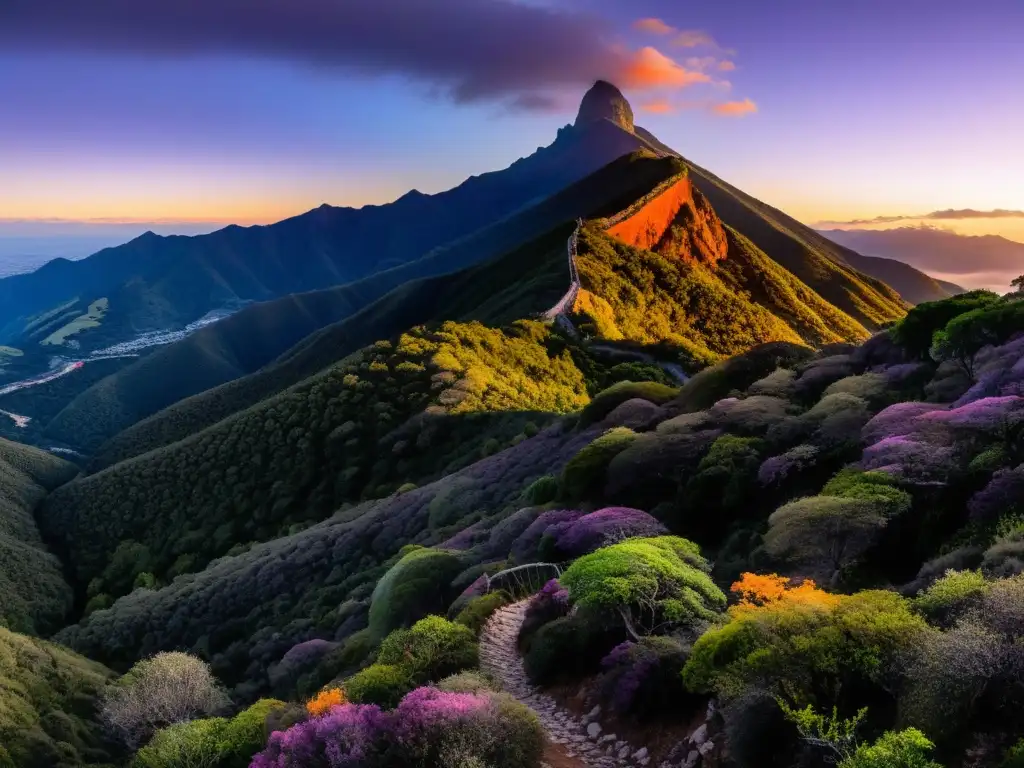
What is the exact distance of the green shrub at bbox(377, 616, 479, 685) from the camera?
17.4 meters

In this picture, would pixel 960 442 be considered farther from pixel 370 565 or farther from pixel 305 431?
pixel 305 431

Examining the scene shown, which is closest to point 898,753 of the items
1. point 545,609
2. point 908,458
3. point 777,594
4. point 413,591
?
point 777,594

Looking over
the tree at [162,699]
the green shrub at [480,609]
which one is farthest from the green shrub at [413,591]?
the tree at [162,699]

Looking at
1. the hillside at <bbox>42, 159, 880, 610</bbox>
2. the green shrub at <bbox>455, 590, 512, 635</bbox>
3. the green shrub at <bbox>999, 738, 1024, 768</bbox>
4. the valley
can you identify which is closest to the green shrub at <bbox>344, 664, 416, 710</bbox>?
the valley

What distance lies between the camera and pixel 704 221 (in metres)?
127

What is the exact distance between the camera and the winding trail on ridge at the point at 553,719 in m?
13.6

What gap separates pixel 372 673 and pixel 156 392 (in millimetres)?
202331

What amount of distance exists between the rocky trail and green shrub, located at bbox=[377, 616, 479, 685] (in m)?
0.62

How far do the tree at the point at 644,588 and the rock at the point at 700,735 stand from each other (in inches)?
107

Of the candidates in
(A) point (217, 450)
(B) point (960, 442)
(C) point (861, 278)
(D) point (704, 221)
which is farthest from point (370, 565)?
(C) point (861, 278)

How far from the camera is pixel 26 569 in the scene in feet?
204

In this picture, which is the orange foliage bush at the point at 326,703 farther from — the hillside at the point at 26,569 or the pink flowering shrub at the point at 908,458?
the hillside at the point at 26,569

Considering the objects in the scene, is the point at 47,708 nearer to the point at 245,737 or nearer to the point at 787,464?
the point at 245,737

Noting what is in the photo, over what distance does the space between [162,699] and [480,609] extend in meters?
20.9
